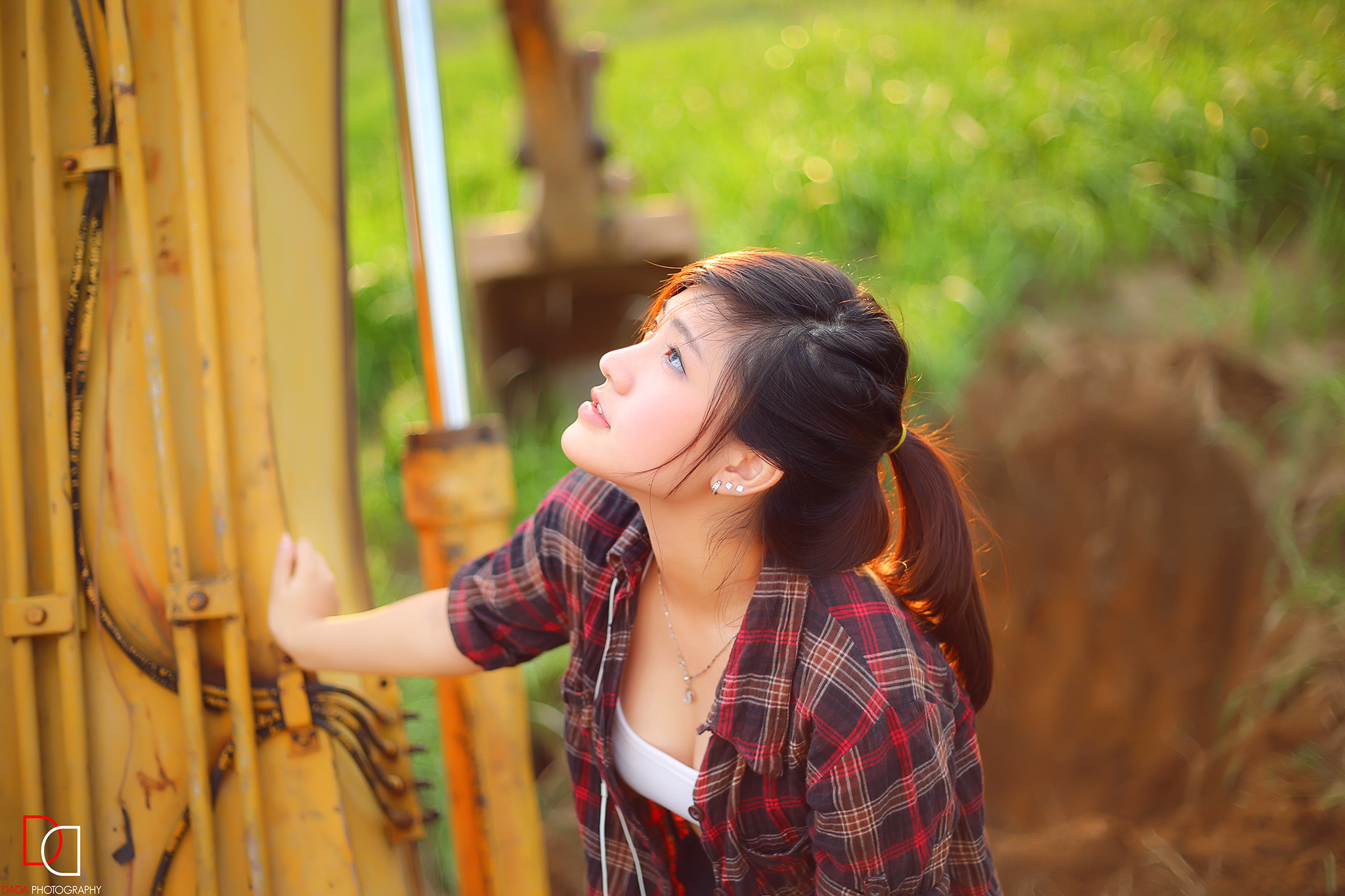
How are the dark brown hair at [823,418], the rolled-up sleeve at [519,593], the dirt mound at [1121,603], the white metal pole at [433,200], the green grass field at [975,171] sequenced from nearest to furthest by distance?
the dark brown hair at [823,418]
the rolled-up sleeve at [519,593]
the white metal pole at [433,200]
the dirt mound at [1121,603]
the green grass field at [975,171]

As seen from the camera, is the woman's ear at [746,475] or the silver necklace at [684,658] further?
the silver necklace at [684,658]

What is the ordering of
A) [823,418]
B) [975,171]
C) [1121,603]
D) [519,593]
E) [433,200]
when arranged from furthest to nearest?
[975,171] → [1121,603] → [433,200] → [519,593] → [823,418]

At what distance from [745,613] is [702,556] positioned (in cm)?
9

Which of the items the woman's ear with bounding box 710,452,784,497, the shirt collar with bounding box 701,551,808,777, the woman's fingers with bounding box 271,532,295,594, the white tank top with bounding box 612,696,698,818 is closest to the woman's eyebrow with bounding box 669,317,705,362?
the woman's ear with bounding box 710,452,784,497

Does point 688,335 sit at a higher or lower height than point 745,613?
higher

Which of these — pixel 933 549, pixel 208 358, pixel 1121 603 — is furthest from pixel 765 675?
pixel 1121 603

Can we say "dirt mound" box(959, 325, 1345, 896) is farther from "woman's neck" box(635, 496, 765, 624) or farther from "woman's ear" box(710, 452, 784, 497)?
"woman's ear" box(710, 452, 784, 497)

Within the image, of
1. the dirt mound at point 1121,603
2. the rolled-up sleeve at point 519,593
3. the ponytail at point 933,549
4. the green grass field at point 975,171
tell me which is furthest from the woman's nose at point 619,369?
the dirt mound at point 1121,603

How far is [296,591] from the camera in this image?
1.20 metres

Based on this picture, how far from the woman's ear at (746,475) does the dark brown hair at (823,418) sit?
0.01m

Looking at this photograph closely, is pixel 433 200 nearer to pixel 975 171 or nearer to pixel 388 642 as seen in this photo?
pixel 388 642

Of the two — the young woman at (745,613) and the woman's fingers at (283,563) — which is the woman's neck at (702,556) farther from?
the woman's fingers at (283,563)

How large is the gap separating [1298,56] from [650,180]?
2421 millimetres

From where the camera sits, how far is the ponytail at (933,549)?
1163mm
